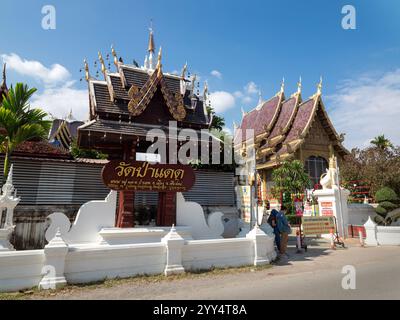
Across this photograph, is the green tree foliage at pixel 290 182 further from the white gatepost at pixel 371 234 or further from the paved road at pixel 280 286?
the paved road at pixel 280 286

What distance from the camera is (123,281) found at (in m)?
6.17

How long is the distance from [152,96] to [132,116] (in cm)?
107

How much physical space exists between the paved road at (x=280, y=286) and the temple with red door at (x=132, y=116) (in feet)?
11.5

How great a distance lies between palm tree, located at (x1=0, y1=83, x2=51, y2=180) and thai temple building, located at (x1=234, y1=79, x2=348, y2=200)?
61.9 feet

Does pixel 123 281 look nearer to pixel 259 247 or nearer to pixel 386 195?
pixel 259 247

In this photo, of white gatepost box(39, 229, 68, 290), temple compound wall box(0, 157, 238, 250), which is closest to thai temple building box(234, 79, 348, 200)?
temple compound wall box(0, 157, 238, 250)

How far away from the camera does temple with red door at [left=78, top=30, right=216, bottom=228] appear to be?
903cm

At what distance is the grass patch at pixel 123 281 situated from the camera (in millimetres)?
5227

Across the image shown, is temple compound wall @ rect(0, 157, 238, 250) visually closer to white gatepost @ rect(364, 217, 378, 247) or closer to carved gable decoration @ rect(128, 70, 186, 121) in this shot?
carved gable decoration @ rect(128, 70, 186, 121)

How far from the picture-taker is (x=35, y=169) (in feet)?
32.5

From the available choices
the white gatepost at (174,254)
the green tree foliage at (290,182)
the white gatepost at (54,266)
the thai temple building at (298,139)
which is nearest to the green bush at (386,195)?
the green tree foliage at (290,182)
